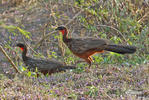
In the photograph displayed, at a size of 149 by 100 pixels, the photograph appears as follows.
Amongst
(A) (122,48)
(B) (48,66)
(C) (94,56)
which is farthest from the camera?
(C) (94,56)

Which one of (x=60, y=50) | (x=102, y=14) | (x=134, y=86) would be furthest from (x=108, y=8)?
(x=134, y=86)

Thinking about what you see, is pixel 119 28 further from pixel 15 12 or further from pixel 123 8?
pixel 15 12

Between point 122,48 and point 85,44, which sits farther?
point 85,44

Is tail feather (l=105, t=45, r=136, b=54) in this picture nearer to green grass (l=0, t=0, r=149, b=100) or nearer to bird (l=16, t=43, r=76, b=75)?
green grass (l=0, t=0, r=149, b=100)

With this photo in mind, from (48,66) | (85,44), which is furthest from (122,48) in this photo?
(48,66)

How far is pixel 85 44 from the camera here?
7617mm

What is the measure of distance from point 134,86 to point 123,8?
17.3 ft

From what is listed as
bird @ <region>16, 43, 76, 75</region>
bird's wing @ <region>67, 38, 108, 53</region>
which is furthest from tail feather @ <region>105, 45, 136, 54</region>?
bird @ <region>16, 43, 76, 75</region>

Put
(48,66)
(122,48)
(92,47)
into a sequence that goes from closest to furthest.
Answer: (122,48) → (92,47) → (48,66)

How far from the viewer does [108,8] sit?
31.4ft

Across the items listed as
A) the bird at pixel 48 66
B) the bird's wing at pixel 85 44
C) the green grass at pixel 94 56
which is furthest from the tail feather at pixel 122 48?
the bird at pixel 48 66

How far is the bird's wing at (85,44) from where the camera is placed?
7443 mm

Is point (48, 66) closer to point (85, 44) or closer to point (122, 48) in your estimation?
point (85, 44)

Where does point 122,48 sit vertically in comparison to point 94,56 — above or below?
above
